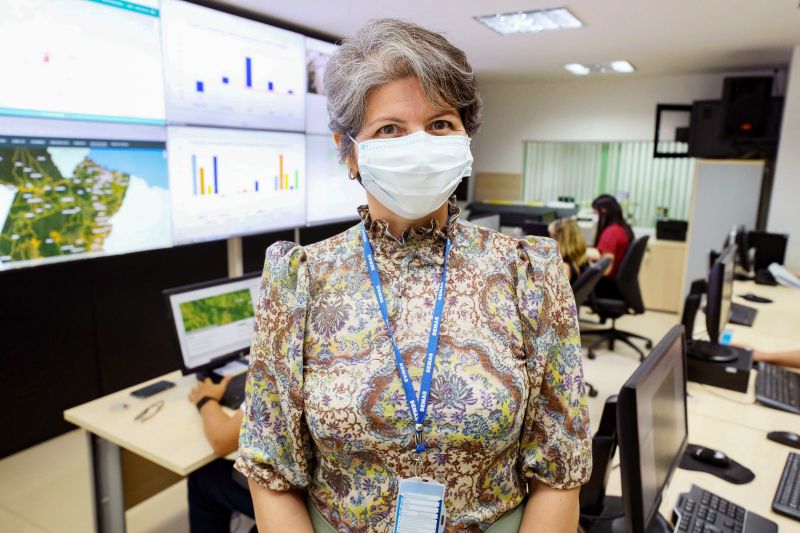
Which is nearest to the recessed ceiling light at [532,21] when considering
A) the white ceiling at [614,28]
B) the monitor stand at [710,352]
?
the white ceiling at [614,28]

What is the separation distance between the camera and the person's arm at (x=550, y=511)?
93cm

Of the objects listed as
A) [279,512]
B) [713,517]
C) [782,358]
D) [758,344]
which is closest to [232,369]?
[279,512]

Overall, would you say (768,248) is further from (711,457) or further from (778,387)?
(711,457)

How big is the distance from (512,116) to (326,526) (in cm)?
683

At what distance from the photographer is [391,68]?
35.4 inches

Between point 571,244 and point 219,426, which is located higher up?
point 571,244

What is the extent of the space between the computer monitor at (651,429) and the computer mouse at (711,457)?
0.72ft

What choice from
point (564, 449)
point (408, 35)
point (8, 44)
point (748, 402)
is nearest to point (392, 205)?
point (408, 35)

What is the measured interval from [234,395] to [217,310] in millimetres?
360

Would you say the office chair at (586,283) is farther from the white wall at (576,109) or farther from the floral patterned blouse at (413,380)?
the white wall at (576,109)

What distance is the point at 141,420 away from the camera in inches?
74.2

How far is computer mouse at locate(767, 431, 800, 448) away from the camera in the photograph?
168 centimetres

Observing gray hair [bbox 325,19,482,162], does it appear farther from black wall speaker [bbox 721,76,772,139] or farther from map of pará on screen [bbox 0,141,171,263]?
black wall speaker [bbox 721,76,772,139]

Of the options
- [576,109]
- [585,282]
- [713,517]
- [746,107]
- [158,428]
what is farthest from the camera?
[576,109]
